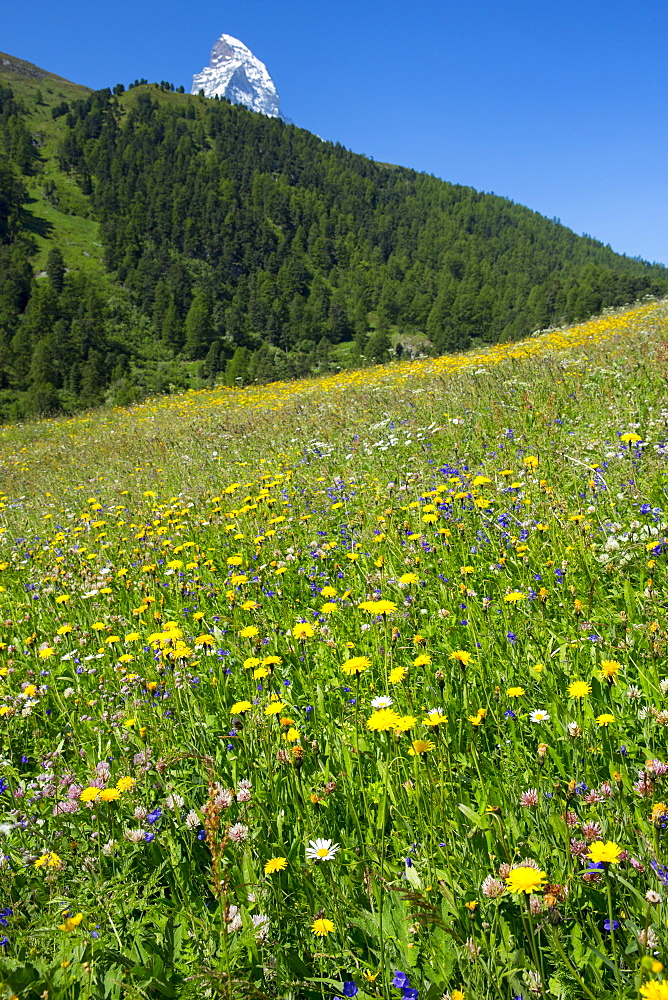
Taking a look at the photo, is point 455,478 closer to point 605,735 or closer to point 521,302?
point 605,735

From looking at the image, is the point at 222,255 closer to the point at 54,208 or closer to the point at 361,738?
the point at 54,208

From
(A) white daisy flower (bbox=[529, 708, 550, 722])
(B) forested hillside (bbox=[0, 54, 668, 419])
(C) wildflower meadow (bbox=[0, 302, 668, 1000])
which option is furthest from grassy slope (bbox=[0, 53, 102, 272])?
(A) white daisy flower (bbox=[529, 708, 550, 722])

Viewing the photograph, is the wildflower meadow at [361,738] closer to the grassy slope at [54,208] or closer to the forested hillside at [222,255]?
the forested hillside at [222,255]

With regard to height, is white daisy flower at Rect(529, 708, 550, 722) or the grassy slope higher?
the grassy slope

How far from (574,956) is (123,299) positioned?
84.7m

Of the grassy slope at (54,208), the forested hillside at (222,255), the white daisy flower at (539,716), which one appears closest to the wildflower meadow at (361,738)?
the white daisy flower at (539,716)

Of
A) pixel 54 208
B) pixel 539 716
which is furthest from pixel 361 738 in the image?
pixel 54 208

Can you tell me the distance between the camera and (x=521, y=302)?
95812 millimetres

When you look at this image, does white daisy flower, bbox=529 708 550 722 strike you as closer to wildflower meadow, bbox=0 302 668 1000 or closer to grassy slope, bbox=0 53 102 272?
wildflower meadow, bbox=0 302 668 1000

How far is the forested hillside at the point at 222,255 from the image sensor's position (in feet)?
176

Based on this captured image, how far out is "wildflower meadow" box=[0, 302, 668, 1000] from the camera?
135cm

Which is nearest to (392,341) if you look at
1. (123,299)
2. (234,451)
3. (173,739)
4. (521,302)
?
(521,302)

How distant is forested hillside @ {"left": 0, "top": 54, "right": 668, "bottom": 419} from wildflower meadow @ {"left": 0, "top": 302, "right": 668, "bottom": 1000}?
20.8m

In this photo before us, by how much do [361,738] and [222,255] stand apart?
115 meters
